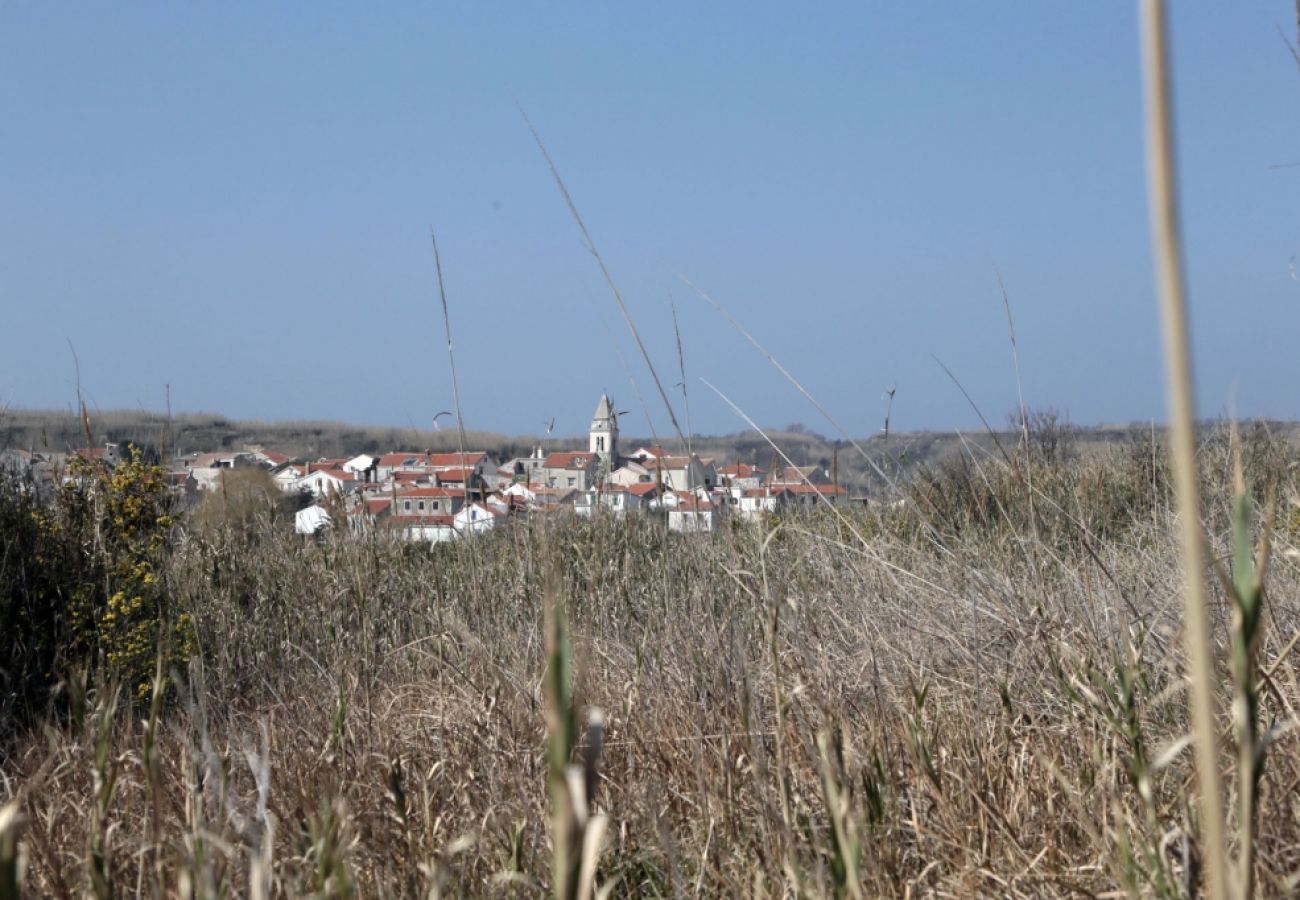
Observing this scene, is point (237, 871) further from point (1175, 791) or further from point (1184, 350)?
point (1184, 350)

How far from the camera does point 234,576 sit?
6.71 meters

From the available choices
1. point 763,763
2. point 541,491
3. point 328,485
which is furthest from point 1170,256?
point 328,485

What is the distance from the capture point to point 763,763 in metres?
1.73

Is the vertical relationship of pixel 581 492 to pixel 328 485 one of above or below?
below

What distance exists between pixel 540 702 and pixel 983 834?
116cm

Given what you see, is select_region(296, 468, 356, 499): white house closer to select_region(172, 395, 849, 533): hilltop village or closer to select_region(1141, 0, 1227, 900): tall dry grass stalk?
select_region(172, 395, 849, 533): hilltop village

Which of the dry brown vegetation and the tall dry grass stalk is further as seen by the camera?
the dry brown vegetation

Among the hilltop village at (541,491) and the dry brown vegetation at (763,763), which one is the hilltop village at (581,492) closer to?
the hilltop village at (541,491)

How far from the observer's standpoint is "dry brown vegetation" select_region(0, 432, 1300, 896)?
1399 millimetres

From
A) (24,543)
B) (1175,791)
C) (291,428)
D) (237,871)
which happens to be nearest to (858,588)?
(1175,791)

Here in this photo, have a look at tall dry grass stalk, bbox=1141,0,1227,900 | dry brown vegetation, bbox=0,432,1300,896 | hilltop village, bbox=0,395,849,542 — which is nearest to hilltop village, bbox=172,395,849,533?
hilltop village, bbox=0,395,849,542

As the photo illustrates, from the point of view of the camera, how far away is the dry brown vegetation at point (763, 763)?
4.59ft

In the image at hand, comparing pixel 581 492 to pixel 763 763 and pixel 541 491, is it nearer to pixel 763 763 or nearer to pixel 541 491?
pixel 541 491

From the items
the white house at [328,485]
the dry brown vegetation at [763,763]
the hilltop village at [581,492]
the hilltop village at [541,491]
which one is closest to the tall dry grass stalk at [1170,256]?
the dry brown vegetation at [763,763]
